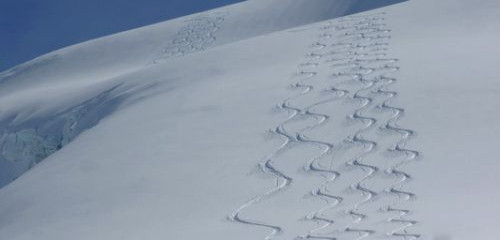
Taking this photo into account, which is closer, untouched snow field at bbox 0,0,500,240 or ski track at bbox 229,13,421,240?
ski track at bbox 229,13,421,240

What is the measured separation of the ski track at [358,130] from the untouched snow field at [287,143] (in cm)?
2

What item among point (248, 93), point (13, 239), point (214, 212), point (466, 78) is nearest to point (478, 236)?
point (214, 212)

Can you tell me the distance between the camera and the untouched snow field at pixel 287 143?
4836 mm

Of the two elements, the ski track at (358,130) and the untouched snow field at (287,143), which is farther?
the untouched snow field at (287,143)

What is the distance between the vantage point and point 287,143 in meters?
6.43

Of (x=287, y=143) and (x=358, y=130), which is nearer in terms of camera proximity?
(x=287, y=143)

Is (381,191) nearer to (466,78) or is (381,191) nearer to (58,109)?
(466,78)

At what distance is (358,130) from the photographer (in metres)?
6.55

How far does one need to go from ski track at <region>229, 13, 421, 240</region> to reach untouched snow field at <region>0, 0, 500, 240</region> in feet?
0.05

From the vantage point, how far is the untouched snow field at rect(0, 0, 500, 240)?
4.84 metres

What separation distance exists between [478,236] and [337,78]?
14.7ft

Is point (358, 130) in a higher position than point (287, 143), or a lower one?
higher

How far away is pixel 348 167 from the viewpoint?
5.76m

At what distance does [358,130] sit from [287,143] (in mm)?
537
